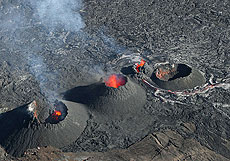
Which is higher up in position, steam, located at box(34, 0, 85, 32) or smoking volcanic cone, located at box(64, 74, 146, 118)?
smoking volcanic cone, located at box(64, 74, 146, 118)

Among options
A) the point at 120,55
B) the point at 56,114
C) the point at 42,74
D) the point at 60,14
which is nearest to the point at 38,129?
the point at 56,114

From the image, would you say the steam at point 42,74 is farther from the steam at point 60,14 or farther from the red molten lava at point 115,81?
the steam at point 60,14

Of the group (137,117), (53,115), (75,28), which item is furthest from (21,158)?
(75,28)

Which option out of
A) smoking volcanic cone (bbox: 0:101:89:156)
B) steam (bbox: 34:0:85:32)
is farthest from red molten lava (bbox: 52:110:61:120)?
steam (bbox: 34:0:85:32)

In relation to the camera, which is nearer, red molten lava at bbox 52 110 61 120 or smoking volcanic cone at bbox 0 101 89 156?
smoking volcanic cone at bbox 0 101 89 156

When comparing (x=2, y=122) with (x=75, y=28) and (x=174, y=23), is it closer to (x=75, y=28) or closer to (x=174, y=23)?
(x=75, y=28)

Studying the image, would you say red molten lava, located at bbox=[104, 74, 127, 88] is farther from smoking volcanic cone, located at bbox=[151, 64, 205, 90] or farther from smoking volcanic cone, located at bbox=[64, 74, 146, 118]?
smoking volcanic cone, located at bbox=[151, 64, 205, 90]

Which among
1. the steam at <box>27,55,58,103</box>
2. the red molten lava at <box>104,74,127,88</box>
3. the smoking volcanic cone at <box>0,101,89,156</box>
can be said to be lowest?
the steam at <box>27,55,58,103</box>
